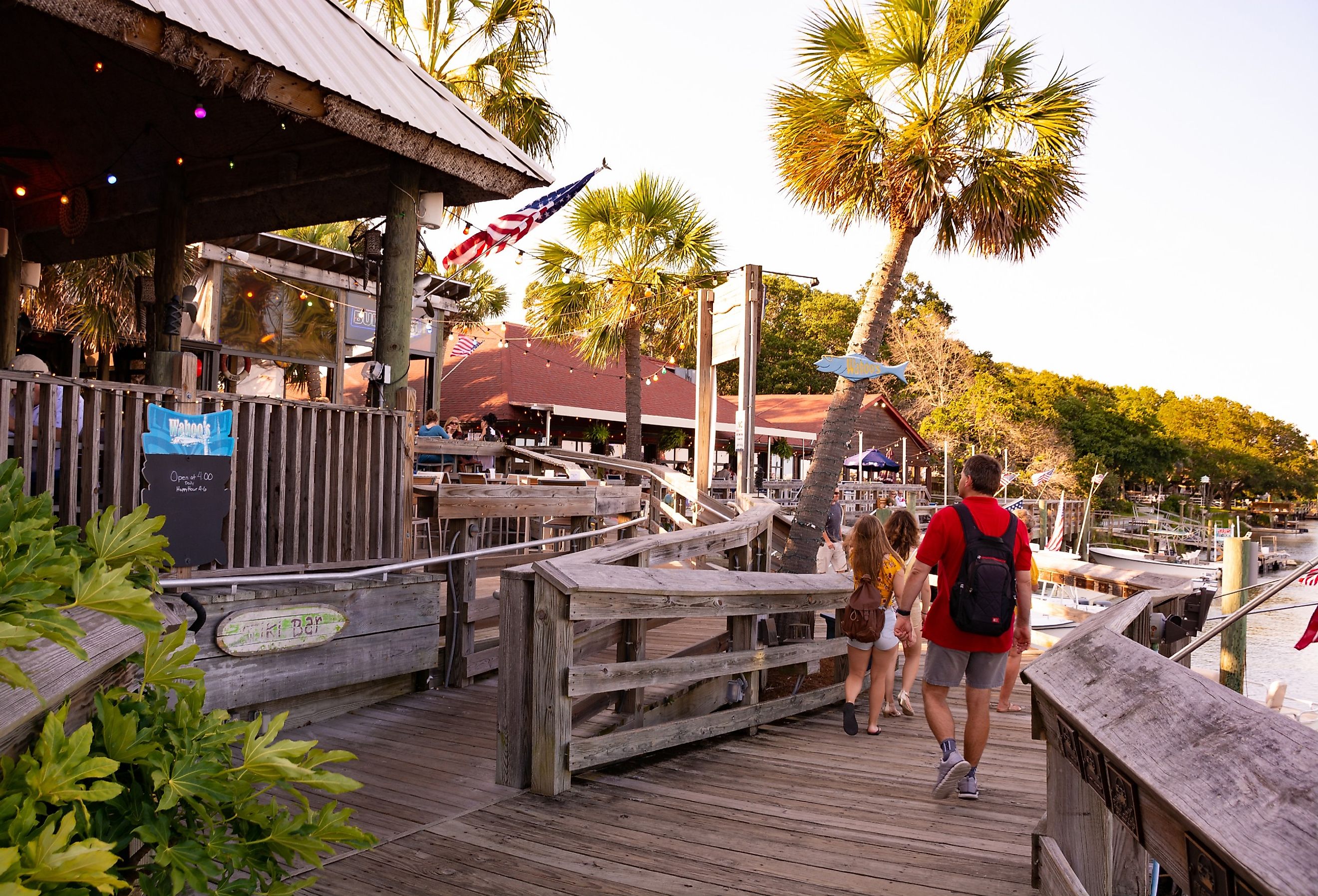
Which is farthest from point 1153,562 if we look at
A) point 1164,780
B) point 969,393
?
point 1164,780

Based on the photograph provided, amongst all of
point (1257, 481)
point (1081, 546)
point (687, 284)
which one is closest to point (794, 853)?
point (687, 284)

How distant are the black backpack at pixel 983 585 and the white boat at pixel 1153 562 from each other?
28.5 meters

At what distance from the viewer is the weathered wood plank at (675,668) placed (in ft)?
13.8

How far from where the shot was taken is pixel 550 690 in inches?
160

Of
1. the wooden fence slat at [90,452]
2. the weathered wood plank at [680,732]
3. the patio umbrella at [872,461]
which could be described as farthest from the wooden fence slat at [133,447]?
the patio umbrella at [872,461]

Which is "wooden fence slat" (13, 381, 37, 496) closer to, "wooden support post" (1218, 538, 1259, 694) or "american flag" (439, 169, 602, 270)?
"american flag" (439, 169, 602, 270)

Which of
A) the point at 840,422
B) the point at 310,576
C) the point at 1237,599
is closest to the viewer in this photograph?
the point at 310,576

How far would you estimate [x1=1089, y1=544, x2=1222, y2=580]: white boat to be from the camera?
30781 mm

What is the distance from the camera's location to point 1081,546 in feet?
115

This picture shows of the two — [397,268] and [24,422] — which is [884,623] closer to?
[397,268]

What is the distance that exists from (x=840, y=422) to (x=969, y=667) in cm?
683

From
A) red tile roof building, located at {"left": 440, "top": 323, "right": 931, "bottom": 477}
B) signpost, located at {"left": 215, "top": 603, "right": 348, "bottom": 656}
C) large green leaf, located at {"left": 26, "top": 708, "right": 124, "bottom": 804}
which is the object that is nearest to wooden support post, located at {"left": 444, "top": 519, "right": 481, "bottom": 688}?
signpost, located at {"left": 215, "top": 603, "right": 348, "bottom": 656}

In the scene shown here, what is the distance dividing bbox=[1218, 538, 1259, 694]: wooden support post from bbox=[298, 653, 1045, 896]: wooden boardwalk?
17.1 feet

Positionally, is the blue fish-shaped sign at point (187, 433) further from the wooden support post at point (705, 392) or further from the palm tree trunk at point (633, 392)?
the palm tree trunk at point (633, 392)
